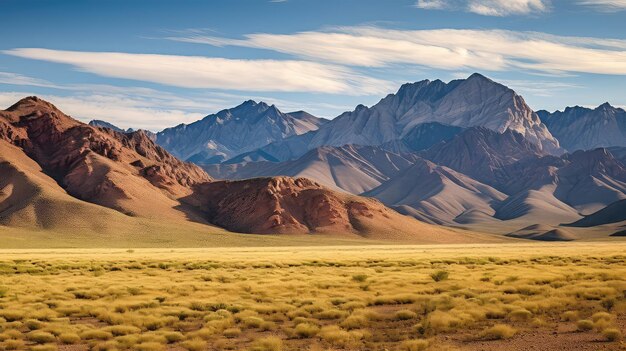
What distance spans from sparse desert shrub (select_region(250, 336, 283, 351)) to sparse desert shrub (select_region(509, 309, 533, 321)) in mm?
11399

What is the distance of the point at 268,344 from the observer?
2788cm

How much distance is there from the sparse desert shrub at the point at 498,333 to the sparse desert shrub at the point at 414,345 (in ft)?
11.0

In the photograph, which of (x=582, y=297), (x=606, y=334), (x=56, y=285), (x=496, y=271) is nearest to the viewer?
(x=606, y=334)

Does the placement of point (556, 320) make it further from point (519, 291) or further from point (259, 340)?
point (259, 340)

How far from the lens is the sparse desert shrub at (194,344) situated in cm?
2812

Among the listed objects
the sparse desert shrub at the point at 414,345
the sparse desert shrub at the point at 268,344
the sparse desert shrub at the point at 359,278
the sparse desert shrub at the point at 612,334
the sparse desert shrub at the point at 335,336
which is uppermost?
the sparse desert shrub at the point at 612,334

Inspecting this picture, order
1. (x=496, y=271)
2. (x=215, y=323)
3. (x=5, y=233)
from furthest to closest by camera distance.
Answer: (x=5, y=233) → (x=496, y=271) → (x=215, y=323)

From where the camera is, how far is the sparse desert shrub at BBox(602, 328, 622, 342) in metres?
27.8

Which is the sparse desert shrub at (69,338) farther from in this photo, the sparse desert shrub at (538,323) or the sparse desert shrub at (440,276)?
the sparse desert shrub at (440,276)

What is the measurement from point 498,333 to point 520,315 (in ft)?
15.4

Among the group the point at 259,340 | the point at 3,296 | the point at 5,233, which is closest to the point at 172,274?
the point at 3,296

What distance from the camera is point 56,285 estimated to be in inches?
1935

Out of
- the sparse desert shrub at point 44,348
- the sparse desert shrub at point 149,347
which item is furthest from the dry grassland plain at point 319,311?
the sparse desert shrub at point 44,348

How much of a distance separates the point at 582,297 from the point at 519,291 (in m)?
4.35
